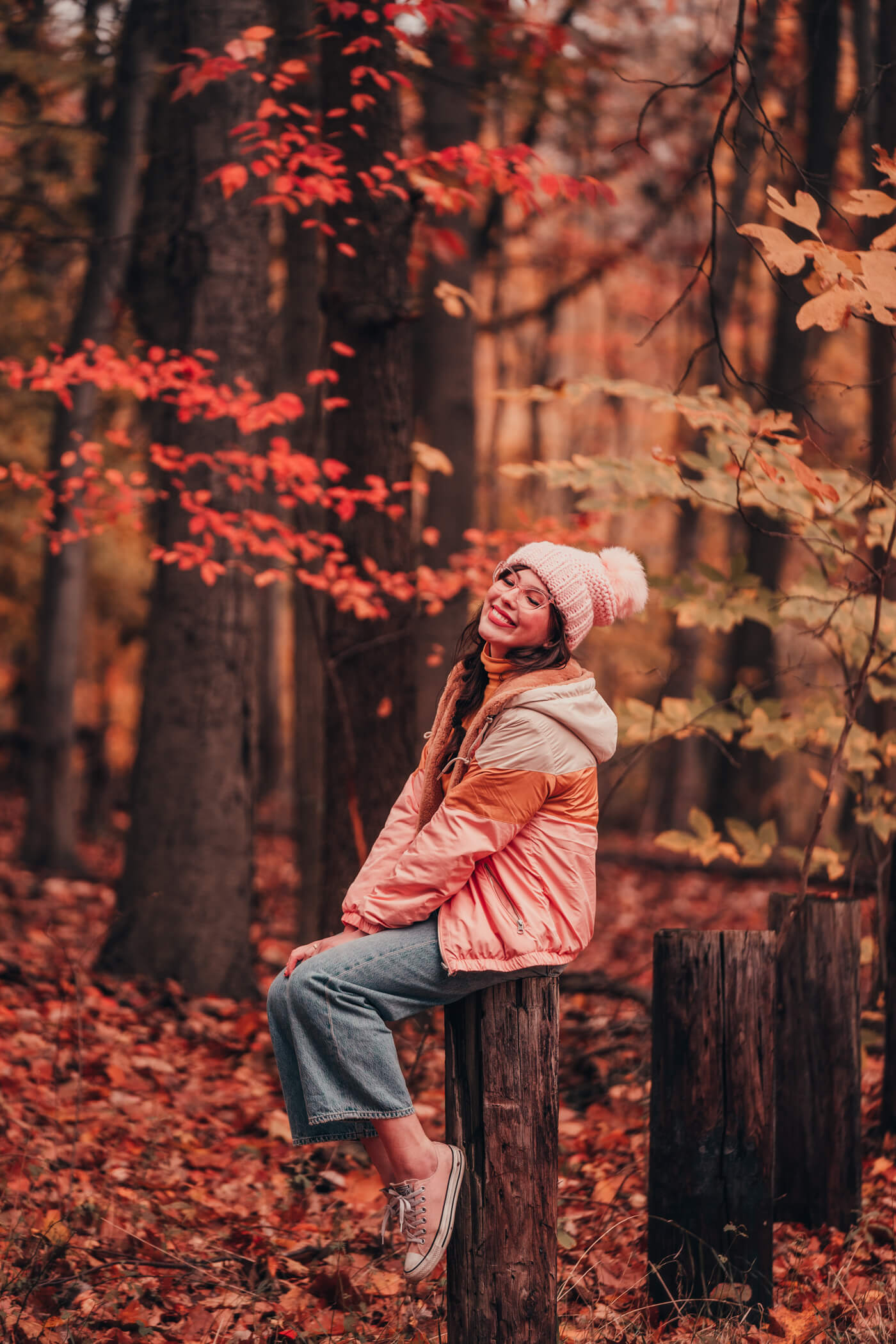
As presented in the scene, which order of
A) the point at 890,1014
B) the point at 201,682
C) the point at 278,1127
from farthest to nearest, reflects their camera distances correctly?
the point at 201,682
the point at 278,1127
the point at 890,1014

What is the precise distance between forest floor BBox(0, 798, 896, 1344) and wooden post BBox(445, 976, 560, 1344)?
358mm

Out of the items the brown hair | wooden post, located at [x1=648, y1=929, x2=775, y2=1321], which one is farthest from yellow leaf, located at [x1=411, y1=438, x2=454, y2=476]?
wooden post, located at [x1=648, y1=929, x2=775, y2=1321]

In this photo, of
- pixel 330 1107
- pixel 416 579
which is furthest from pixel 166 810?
pixel 330 1107

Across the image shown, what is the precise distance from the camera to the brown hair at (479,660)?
3.19 meters

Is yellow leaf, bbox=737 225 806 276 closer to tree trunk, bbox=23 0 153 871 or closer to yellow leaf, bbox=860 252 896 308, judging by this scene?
yellow leaf, bbox=860 252 896 308

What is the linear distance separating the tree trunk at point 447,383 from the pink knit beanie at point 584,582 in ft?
18.5

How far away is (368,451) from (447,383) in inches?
156

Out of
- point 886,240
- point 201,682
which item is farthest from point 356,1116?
point 201,682

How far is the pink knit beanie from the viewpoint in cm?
317

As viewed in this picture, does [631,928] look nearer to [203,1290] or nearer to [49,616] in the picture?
[49,616]

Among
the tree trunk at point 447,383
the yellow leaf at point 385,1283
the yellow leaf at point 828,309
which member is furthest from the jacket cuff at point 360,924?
the tree trunk at point 447,383

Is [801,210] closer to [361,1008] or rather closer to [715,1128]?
[361,1008]

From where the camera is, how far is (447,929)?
116 inches

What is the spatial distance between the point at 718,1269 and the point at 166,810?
4.45 m
